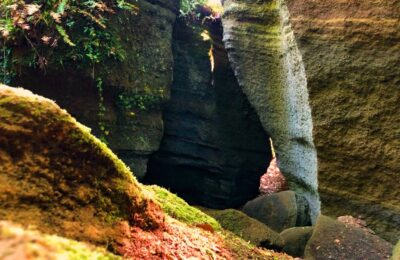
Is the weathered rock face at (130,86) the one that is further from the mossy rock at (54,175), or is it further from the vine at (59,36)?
the mossy rock at (54,175)

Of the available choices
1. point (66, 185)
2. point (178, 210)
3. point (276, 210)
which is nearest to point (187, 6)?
point (276, 210)

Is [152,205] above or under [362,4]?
under

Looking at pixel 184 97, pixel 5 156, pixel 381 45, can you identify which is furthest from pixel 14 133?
pixel 184 97

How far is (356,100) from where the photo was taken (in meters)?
6.56

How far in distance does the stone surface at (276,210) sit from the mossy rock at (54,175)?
5670 mm

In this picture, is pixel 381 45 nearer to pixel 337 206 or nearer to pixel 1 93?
pixel 337 206

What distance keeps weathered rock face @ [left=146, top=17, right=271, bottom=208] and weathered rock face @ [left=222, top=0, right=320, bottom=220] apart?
4.35 ft

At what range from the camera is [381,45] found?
20.8 feet

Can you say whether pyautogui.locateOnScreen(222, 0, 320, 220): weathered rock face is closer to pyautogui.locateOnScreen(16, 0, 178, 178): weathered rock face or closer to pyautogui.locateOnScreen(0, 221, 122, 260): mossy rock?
pyautogui.locateOnScreen(16, 0, 178, 178): weathered rock face

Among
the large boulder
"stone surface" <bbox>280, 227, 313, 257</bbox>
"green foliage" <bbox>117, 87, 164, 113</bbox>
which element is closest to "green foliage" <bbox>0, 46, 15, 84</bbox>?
"green foliage" <bbox>117, 87, 164, 113</bbox>

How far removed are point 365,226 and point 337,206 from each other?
628 millimetres

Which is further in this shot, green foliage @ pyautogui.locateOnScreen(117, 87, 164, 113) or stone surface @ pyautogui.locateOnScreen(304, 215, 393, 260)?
green foliage @ pyautogui.locateOnScreen(117, 87, 164, 113)

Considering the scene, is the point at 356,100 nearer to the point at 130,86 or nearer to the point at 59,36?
the point at 130,86

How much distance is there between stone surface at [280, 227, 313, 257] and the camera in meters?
5.85
